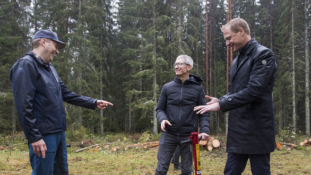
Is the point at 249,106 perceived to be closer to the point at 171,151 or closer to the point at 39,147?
the point at 171,151

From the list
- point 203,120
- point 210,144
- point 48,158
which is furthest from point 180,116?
point 210,144

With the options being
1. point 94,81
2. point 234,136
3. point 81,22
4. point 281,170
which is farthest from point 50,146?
point 94,81

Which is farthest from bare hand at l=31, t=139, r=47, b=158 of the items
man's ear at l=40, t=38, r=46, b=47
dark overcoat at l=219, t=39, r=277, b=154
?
dark overcoat at l=219, t=39, r=277, b=154

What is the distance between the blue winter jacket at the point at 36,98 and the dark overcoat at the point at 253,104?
1.81 meters

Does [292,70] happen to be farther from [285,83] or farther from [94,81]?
[94,81]

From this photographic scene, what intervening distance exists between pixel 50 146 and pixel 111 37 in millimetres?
17654

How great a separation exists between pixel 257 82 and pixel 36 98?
7.35 ft

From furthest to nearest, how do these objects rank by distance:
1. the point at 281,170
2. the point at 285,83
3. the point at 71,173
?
the point at 285,83
the point at 281,170
the point at 71,173

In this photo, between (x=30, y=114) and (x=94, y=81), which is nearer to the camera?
(x=30, y=114)

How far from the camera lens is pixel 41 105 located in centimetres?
225

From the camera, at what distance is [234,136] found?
7.16 feet

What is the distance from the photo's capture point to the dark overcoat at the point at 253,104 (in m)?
1.98

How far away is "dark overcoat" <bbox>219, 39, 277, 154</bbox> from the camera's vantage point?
1.98m

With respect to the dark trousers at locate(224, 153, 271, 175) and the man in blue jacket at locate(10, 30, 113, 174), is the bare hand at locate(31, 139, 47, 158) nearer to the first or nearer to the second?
the man in blue jacket at locate(10, 30, 113, 174)
